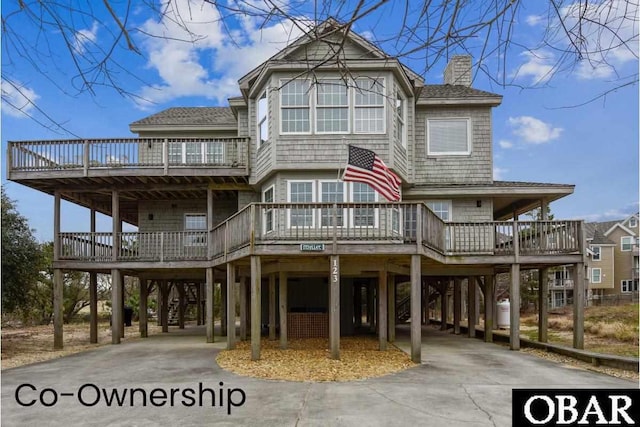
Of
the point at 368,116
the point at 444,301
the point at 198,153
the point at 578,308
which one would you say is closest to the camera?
the point at 578,308

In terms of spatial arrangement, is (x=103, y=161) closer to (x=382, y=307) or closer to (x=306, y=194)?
(x=306, y=194)

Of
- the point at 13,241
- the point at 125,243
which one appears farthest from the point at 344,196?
the point at 13,241

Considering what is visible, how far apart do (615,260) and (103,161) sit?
176 feet

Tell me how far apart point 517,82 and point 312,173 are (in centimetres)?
1323

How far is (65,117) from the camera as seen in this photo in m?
3.24

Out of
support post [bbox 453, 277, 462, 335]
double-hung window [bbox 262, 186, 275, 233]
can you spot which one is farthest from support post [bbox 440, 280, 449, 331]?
double-hung window [bbox 262, 186, 275, 233]

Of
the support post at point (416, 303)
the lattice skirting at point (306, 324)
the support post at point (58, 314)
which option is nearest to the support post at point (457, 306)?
the lattice skirting at point (306, 324)

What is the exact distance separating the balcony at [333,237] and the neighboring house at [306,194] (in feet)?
0.16

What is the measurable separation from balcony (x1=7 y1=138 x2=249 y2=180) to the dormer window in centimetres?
79

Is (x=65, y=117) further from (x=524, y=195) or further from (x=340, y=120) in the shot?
(x=524, y=195)

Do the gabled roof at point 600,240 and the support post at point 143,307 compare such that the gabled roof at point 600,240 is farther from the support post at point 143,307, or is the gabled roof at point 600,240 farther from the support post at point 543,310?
the support post at point 143,307

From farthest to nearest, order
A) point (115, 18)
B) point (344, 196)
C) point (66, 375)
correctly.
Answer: point (344, 196) → point (66, 375) → point (115, 18)

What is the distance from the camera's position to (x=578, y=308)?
15.2 m

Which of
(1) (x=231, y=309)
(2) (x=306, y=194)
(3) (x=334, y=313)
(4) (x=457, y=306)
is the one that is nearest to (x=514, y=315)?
(4) (x=457, y=306)
